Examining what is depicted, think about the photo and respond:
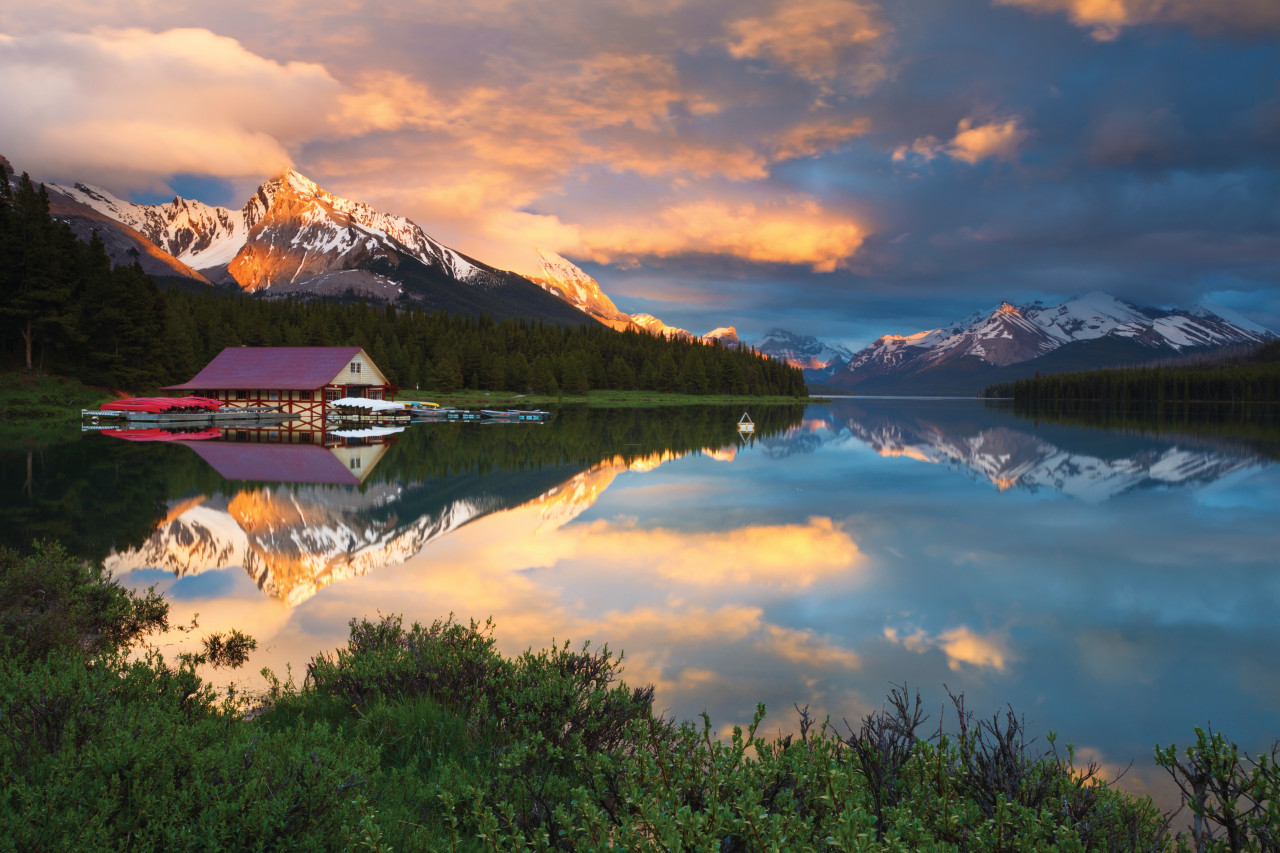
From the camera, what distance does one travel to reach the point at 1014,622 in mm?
10367

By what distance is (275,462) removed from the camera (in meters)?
29.2

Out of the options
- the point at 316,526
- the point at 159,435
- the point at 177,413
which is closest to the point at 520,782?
the point at 316,526

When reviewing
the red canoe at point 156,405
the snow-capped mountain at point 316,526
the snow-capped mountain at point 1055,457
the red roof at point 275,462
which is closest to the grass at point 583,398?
the red canoe at point 156,405

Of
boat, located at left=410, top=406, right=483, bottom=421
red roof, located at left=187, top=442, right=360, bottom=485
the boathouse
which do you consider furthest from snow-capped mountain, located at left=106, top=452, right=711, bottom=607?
boat, located at left=410, top=406, right=483, bottom=421

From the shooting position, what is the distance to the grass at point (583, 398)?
95.6 meters

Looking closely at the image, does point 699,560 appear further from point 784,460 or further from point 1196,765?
point 784,460

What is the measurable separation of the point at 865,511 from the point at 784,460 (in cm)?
1455

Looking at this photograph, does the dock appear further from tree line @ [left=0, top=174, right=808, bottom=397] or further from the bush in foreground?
the bush in foreground

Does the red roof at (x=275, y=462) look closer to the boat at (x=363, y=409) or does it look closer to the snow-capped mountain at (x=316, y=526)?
the snow-capped mountain at (x=316, y=526)

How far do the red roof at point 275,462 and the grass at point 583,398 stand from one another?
47.9m

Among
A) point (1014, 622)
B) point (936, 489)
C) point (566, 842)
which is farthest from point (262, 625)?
point (936, 489)

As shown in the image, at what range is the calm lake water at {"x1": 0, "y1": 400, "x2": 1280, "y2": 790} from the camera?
8.10 m

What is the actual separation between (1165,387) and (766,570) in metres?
176

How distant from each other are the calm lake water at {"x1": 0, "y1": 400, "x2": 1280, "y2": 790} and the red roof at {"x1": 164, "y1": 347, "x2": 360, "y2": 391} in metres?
31.9
